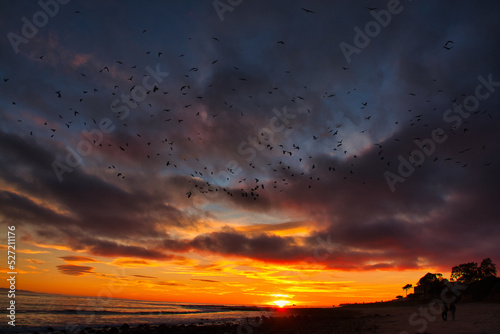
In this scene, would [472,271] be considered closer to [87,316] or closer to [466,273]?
[466,273]

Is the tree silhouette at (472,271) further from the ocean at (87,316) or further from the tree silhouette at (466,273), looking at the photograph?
the ocean at (87,316)

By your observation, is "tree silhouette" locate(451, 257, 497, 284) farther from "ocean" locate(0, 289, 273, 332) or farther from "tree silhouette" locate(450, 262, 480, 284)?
"ocean" locate(0, 289, 273, 332)

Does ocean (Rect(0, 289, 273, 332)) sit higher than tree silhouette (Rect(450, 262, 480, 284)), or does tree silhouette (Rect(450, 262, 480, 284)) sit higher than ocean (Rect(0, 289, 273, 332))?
tree silhouette (Rect(450, 262, 480, 284))

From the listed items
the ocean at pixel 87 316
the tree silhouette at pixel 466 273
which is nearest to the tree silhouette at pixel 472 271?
the tree silhouette at pixel 466 273

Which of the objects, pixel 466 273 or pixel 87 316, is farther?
pixel 466 273

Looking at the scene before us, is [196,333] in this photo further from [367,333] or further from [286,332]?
[367,333]

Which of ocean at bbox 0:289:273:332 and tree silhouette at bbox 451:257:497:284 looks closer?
ocean at bbox 0:289:273:332

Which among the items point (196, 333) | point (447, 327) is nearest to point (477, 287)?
point (447, 327)

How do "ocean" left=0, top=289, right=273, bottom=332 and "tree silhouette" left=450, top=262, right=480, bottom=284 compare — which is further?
"tree silhouette" left=450, top=262, right=480, bottom=284

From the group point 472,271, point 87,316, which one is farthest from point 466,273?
point 87,316

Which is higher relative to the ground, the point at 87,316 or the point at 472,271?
the point at 472,271

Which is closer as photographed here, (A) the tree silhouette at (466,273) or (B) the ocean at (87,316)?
(B) the ocean at (87,316)

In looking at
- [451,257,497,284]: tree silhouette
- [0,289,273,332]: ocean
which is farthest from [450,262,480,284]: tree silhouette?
[0,289,273,332]: ocean

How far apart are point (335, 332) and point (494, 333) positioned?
12634mm
